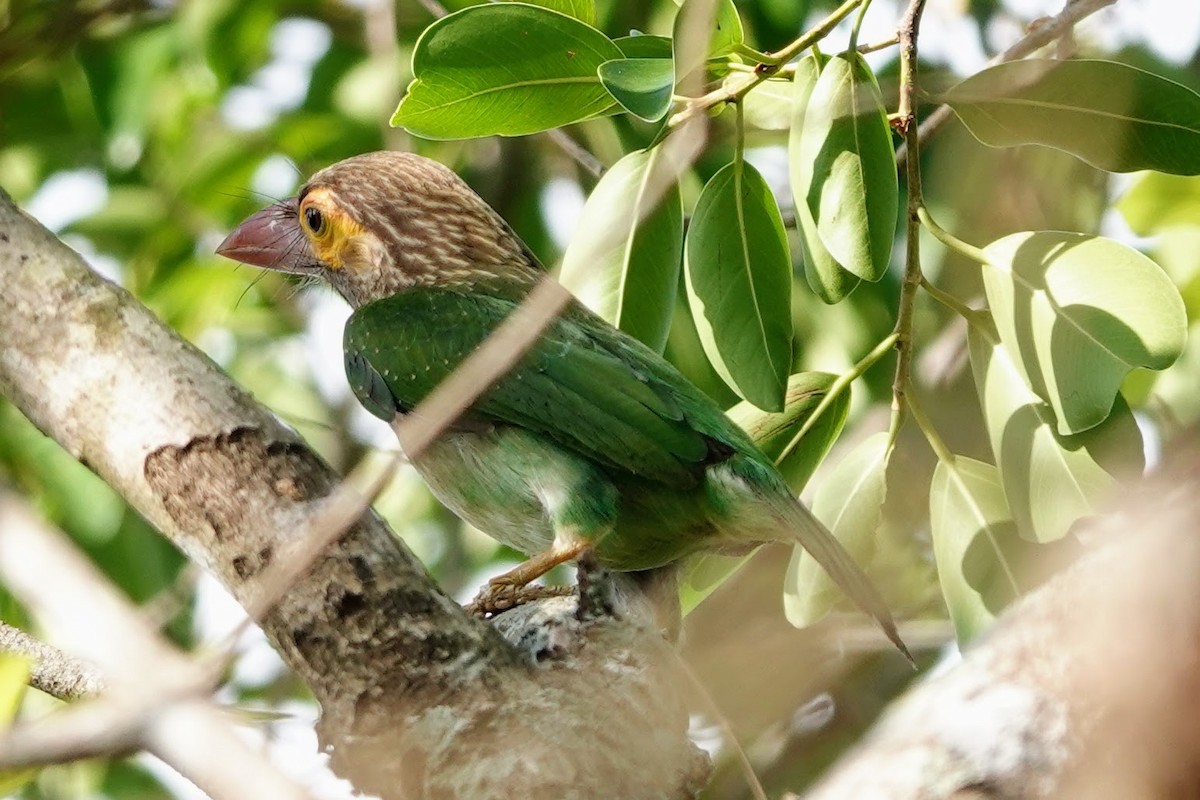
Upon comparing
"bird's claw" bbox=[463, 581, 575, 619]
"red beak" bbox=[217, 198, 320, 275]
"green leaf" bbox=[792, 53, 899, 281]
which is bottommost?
"bird's claw" bbox=[463, 581, 575, 619]

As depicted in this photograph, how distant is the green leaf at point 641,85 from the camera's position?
94.7 inches

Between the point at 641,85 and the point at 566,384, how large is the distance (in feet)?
3.33

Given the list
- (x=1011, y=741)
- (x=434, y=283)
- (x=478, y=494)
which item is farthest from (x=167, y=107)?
(x=1011, y=741)

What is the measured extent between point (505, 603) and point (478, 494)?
30 cm

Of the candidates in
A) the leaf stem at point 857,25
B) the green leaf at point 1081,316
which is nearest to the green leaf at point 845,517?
the green leaf at point 1081,316

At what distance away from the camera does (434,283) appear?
12.9ft

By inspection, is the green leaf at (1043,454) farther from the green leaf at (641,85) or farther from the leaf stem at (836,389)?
the green leaf at (641,85)

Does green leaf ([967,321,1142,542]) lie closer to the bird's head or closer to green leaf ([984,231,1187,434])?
green leaf ([984,231,1187,434])

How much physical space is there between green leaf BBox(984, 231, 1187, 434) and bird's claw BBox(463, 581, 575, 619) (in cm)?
106

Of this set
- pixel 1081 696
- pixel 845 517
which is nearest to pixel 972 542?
pixel 845 517

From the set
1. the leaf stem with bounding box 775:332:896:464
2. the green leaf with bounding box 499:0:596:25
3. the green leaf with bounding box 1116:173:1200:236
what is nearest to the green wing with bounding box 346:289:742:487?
the leaf stem with bounding box 775:332:896:464

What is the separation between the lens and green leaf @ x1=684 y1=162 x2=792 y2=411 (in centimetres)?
285

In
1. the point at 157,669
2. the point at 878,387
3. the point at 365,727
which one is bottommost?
the point at 878,387

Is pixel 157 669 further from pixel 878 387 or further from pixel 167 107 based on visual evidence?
pixel 167 107
